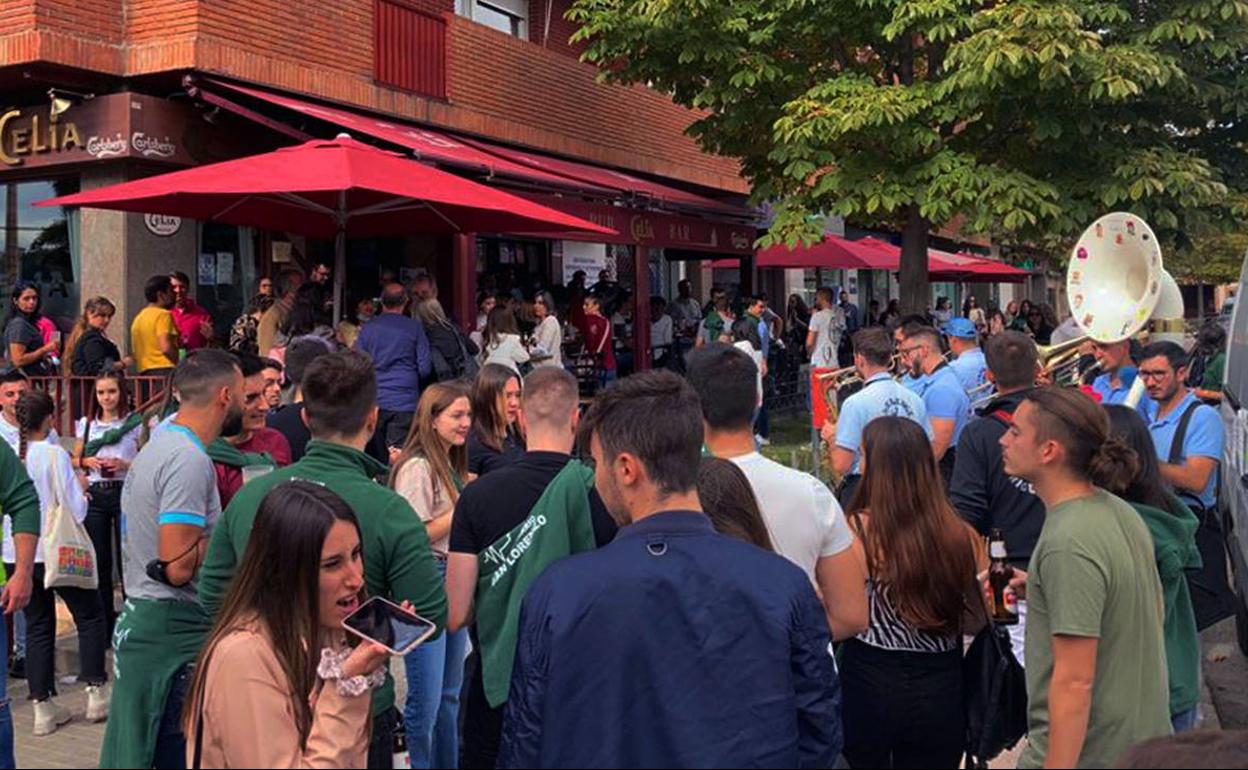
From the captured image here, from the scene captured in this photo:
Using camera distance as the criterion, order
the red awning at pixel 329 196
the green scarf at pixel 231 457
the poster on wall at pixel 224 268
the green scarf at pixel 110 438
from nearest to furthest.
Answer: the green scarf at pixel 231 457 → the green scarf at pixel 110 438 → the red awning at pixel 329 196 → the poster on wall at pixel 224 268

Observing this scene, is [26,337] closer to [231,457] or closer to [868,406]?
[231,457]

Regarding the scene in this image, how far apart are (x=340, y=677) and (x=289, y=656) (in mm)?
127

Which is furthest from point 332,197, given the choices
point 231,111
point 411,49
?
point 411,49

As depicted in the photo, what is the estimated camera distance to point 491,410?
5.39m

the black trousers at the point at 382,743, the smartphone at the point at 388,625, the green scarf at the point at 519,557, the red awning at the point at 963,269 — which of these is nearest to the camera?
the smartphone at the point at 388,625

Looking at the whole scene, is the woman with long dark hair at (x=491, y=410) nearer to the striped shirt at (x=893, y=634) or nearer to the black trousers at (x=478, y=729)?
the black trousers at (x=478, y=729)

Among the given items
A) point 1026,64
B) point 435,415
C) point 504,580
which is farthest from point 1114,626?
point 1026,64

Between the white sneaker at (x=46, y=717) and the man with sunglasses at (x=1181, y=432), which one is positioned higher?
the man with sunglasses at (x=1181, y=432)

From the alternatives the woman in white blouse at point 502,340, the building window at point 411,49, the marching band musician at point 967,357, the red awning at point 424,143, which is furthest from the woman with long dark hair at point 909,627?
the building window at point 411,49

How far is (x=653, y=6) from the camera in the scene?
13141 mm

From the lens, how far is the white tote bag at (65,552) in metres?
5.92

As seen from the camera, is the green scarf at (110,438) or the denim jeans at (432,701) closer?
the denim jeans at (432,701)

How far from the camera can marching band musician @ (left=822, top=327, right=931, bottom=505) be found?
6.00 metres

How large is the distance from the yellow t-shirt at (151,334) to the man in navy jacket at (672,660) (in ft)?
27.8
